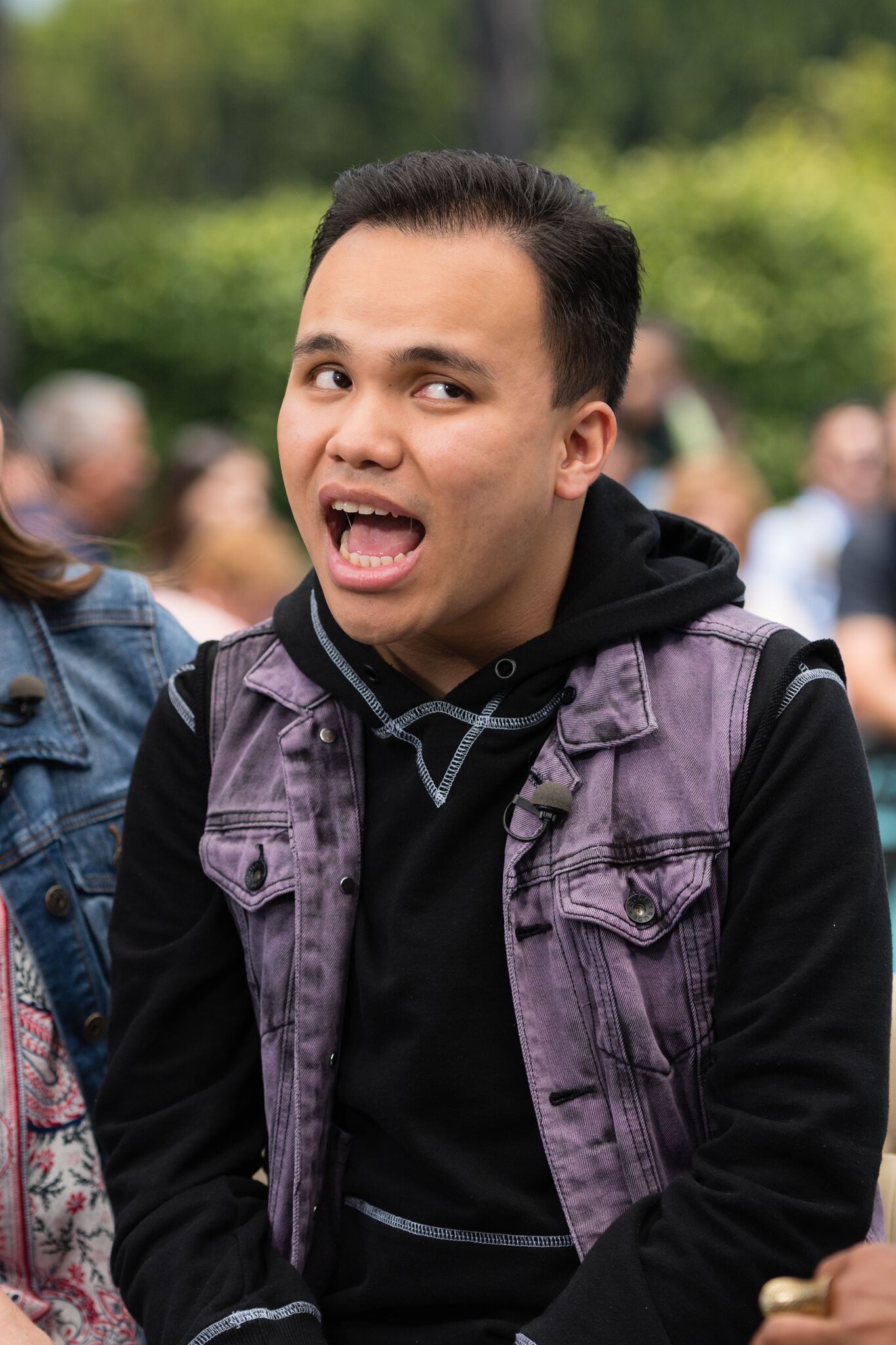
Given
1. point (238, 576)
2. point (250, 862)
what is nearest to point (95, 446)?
point (238, 576)

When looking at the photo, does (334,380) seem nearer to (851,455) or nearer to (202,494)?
(202,494)

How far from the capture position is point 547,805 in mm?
1737

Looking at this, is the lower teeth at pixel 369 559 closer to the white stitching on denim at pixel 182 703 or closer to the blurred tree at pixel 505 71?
the white stitching on denim at pixel 182 703

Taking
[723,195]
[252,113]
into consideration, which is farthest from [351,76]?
[723,195]

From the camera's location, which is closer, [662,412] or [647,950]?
[647,950]

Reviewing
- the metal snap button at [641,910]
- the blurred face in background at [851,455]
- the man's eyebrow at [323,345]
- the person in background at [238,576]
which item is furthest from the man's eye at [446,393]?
the blurred face in background at [851,455]

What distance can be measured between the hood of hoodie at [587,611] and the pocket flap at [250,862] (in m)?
0.19

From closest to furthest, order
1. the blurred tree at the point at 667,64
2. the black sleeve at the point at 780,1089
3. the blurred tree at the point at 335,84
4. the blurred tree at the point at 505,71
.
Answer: the black sleeve at the point at 780,1089
the blurred tree at the point at 505,71
the blurred tree at the point at 335,84
the blurred tree at the point at 667,64

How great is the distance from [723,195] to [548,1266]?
44.9 ft

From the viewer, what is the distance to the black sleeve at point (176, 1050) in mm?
1849

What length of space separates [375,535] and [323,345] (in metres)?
0.22

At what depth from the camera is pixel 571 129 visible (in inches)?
1624

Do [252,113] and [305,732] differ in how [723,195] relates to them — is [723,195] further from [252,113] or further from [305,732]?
[252,113]

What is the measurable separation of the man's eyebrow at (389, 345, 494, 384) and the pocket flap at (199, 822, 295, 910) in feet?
1.97
